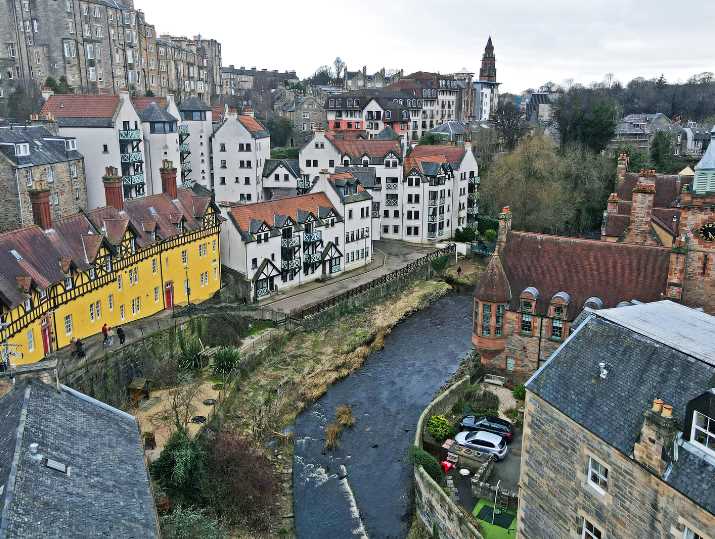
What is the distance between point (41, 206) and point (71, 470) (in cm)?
2302

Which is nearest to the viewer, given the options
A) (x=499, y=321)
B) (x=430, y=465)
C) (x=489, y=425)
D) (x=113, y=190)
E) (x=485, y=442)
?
(x=430, y=465)

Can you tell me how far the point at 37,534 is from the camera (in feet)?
44.9

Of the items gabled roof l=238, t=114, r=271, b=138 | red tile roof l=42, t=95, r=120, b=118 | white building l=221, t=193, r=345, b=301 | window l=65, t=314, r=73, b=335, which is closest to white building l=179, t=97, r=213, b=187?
gabled roof l=238, t=114, r=271, b=138

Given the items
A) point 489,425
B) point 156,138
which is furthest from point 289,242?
point 489,425

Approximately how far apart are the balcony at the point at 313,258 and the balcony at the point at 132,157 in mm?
18492

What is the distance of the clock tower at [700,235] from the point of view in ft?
102

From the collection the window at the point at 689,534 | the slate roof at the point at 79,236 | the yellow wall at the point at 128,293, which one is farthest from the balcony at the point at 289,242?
the window at the point at 689,534

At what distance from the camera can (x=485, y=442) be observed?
29.2 m

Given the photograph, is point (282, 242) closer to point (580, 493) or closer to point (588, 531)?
point (580, 493)

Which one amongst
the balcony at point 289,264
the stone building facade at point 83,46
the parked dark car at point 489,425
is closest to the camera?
the parked dark car at point 489,425

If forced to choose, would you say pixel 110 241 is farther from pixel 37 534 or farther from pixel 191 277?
pixel 37 534

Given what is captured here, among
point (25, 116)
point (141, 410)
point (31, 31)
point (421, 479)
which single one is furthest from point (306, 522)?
point (31, 31)

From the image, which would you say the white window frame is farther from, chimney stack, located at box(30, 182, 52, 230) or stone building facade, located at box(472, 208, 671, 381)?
chimney stack, located at box(30, 182, 52, 230)

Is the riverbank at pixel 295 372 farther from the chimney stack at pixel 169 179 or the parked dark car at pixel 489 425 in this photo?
the chimney stack at pixel 169 179
